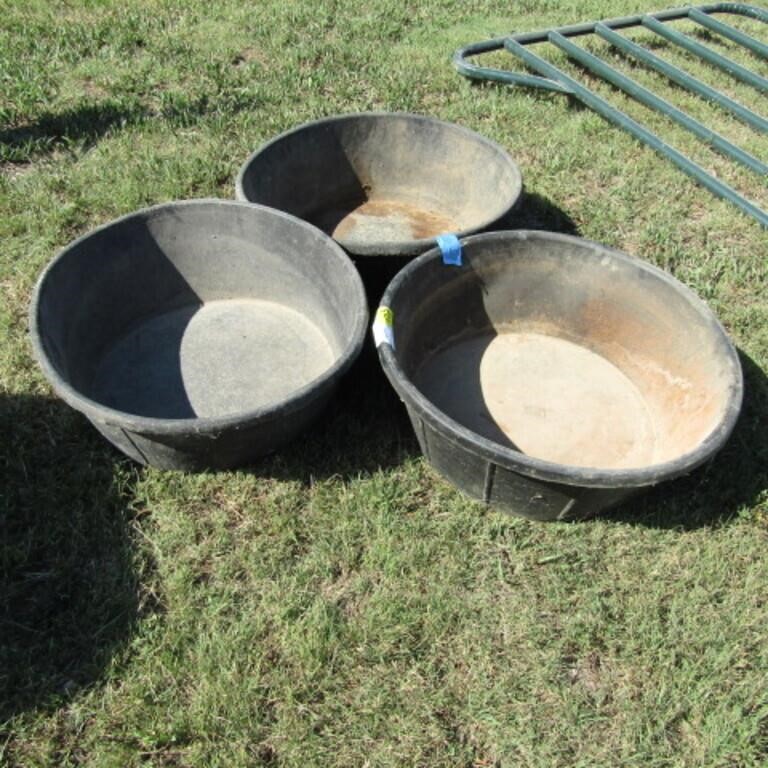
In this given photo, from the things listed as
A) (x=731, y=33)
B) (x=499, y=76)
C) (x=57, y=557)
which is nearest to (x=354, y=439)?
(x=57, y=557)

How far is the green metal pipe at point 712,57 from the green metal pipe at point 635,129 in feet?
3.00

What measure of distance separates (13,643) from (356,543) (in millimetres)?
1026

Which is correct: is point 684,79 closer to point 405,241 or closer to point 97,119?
point 405,241

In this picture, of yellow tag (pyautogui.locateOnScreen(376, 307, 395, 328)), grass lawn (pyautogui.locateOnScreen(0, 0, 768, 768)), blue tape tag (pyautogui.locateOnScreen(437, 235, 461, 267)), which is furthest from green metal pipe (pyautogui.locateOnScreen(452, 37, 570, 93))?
yellow tag (pyautogui.locateOnScreen(376, 307, 395, 328))

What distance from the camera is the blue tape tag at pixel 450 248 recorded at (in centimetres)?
273

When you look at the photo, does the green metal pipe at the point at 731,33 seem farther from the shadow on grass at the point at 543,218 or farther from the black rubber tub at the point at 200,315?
the black rubber tub at the point at 200,315

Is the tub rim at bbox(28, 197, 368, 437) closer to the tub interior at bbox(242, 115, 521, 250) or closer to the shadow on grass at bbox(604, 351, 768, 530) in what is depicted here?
the shadow on grass at bbox(604, 351, 768, 530)

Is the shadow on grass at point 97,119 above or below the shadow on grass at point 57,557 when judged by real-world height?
above

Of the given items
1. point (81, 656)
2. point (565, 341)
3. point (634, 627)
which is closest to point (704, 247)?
point (565, 341)

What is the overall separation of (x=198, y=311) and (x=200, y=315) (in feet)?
0.10

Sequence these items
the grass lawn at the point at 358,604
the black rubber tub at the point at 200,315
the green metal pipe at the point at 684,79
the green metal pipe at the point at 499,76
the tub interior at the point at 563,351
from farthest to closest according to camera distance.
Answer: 1. the green metal pipe at the point at 499,76
2. the green metal pipe at the point at 684,79
3. the tub interior at the point at 563,351
4. the black rubber tub at the point at 200,315
5. the grass lawn at the point at 358,604

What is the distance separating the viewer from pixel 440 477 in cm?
261

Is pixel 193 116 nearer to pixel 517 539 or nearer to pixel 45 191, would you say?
pixel 45 191

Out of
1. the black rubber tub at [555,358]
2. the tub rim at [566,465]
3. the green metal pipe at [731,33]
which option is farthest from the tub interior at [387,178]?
the green metal pipe at [731,33]
